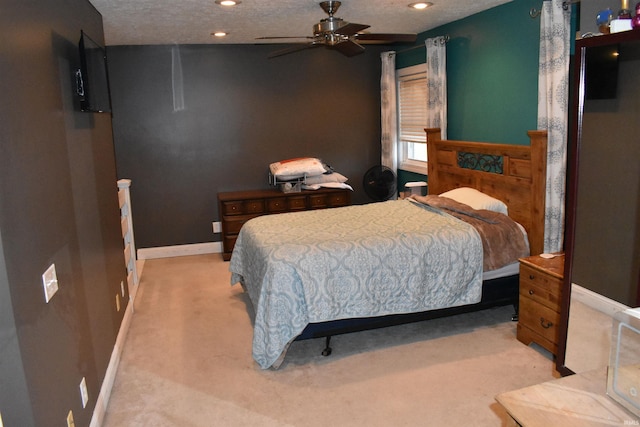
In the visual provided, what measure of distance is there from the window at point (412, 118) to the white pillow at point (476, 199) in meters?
1.15

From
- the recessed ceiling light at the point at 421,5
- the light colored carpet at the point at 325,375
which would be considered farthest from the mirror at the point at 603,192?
the recessed ceiling light at the point at 421,5

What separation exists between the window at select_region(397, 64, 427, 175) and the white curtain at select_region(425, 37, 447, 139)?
0.40m

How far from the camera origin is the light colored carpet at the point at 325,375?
106 inches

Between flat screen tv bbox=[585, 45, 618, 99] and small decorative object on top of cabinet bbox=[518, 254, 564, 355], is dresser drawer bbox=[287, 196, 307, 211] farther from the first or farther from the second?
flat screen tv bbox=[585, 45, 618, 99]

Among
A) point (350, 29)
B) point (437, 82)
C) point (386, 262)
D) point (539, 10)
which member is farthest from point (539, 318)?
point (437, 82)

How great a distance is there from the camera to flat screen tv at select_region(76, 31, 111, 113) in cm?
276

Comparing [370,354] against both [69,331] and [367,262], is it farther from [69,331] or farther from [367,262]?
[69,331]

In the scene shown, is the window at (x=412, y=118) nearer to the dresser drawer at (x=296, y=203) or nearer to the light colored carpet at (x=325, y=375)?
the dresser drawer at (x=296, y=203)

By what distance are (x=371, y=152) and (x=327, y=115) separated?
2.45 ft

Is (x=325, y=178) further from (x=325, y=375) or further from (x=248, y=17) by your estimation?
(x=325, y=375)

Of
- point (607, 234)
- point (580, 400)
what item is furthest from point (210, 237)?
point (580, 400)

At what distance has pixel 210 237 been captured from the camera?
596 cm

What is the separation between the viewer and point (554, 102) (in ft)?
11.1

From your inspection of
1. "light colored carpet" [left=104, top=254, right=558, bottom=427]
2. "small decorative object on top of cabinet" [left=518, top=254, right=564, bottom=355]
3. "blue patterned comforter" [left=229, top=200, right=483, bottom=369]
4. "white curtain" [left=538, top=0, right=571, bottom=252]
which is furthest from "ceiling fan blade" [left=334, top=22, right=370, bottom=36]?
"light colored carpet" [left=104, top=254, right=558, bottom=427]
